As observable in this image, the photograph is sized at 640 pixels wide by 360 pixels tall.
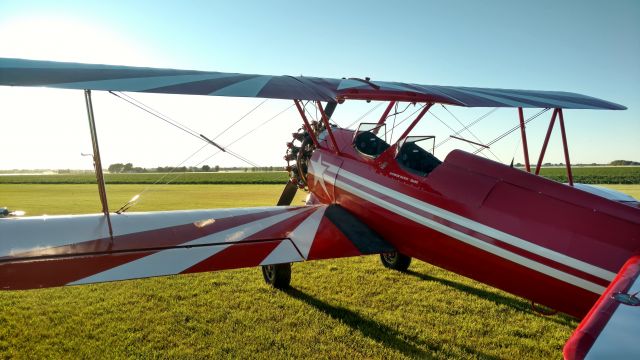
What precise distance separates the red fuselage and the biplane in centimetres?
1

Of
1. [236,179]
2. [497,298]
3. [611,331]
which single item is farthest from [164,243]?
[236,179]

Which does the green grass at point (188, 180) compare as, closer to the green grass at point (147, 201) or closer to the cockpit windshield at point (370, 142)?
the green grass at point (147, 201)

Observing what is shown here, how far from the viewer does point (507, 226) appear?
3.45 metres

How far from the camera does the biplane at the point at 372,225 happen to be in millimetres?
3090

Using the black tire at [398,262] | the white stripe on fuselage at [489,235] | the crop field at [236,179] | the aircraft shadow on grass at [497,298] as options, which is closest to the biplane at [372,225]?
the white stripe on fuselage at [489,235]

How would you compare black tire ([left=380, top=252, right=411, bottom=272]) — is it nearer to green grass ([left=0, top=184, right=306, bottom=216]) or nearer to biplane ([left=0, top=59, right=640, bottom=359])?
biplane ([left=0, top=59, right=640, bottom=359])

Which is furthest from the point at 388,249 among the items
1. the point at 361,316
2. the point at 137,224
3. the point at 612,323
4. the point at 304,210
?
the point at 612,323

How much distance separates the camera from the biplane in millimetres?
3090

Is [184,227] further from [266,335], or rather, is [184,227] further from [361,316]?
[361,316]

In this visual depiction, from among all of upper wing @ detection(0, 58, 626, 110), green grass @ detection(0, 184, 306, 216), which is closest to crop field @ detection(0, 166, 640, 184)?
green grass @ detection(0, 184, 306, 216)

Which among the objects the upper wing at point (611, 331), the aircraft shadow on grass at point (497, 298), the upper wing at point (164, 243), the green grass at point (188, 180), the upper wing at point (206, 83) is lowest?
the green grass at point (188, 180)

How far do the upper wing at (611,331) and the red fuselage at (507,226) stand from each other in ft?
3.30

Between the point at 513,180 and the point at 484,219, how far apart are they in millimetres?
439

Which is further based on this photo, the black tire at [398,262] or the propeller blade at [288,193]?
the propeller blade at [288,193]
